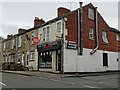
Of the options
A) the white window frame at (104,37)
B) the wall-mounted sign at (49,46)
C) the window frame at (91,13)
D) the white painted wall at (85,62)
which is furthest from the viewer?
the white window frame at (104,37)

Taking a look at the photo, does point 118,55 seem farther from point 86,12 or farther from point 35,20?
point 35,20

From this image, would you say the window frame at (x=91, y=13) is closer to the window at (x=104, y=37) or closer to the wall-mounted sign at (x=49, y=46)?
the window at (x=104, y=37)

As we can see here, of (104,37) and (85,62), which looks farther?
(104,37)

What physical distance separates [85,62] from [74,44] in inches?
105

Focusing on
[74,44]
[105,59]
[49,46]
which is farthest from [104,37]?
[49,46]

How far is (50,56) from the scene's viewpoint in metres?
29.1

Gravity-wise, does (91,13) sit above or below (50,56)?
above

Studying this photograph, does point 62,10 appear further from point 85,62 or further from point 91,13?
point 85,62

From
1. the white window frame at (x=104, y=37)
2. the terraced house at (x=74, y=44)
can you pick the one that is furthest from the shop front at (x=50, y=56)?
the white window frame at (x=104, y=37)

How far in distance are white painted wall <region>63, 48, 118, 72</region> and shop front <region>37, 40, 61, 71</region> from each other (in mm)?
1097

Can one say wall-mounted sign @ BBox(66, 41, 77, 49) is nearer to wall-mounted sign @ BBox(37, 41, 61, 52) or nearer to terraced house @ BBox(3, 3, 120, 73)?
terraced house @ BBox(3, 3, 120, 73)

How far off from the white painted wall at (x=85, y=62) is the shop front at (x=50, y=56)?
110 centimetres

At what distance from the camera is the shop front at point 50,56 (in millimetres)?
27473

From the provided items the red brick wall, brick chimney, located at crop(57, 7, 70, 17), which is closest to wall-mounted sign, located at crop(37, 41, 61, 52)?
the red brick wall
